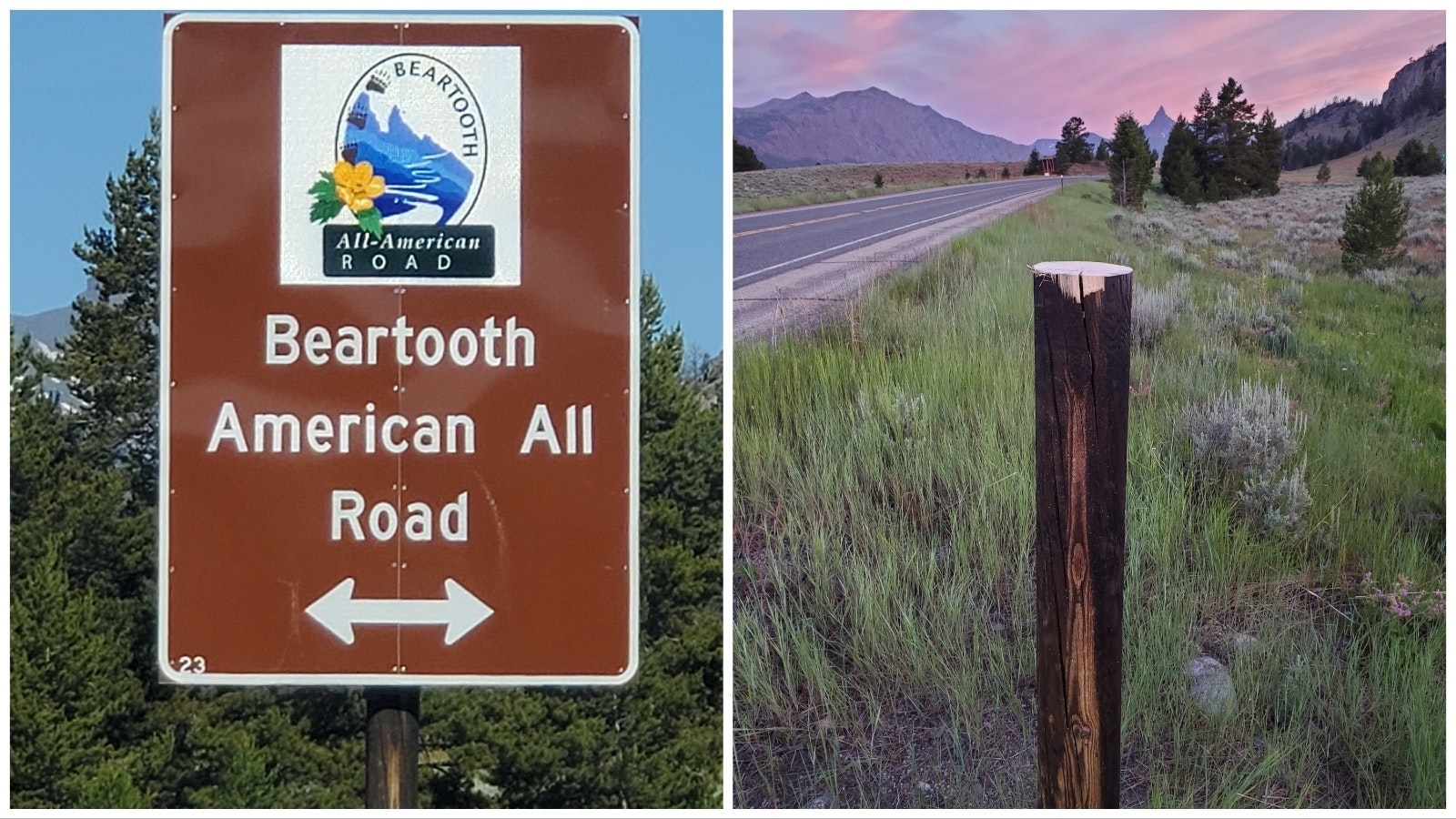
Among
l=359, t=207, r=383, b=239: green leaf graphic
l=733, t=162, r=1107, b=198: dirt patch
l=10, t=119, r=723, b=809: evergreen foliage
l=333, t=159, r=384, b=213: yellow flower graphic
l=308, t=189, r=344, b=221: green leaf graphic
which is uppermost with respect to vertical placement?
l=733, t=162, r=1107, b=198: dirt patch

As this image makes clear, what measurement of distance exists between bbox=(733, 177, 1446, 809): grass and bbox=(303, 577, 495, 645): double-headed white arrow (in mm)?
1661

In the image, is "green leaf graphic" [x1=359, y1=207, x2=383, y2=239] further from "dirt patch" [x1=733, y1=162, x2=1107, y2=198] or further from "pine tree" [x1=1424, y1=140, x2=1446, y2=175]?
"pine tree" [x1=1424, y1=140, x2=1446, y2=175]

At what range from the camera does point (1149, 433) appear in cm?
412

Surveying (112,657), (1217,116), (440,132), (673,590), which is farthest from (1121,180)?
(112,657)

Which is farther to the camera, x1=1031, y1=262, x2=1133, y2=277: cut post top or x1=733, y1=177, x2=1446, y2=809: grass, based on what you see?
x1=733, y1=177, x2=1446, y2=809: grass

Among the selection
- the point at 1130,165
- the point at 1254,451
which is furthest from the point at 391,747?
the point at 1130,165

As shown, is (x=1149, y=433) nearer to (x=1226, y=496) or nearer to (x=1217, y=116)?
(x=1226, y=496)

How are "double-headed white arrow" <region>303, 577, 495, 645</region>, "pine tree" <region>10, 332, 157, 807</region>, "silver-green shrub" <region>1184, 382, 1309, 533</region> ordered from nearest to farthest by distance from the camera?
"double-headed white arrow" <region>303, 577, 495, 645</region> → "silver-green shrub" <region>1184, 382, 1309, 533</region> → "pine tree" <region>10, 332, 157, 807</region>

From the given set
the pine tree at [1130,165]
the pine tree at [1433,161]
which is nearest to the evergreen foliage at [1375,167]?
the pine tree at [1433,161]

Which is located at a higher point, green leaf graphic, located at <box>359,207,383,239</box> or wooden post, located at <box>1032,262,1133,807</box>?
green leaf graphic, located at <box>359,207,383,239</box>

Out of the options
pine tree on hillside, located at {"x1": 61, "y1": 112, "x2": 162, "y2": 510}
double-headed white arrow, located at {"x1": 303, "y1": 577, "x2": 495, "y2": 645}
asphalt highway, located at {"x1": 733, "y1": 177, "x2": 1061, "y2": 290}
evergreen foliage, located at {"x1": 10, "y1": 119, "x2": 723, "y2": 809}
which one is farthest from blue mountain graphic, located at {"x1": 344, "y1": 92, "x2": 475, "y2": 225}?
pine tree on hillside, located at {"x1": 61, "y1": 112, "x2": 162, "y2": 510}

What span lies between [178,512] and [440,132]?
92 cm

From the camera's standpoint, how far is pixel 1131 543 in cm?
391

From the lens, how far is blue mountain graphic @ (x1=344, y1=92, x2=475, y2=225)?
2332 mm
